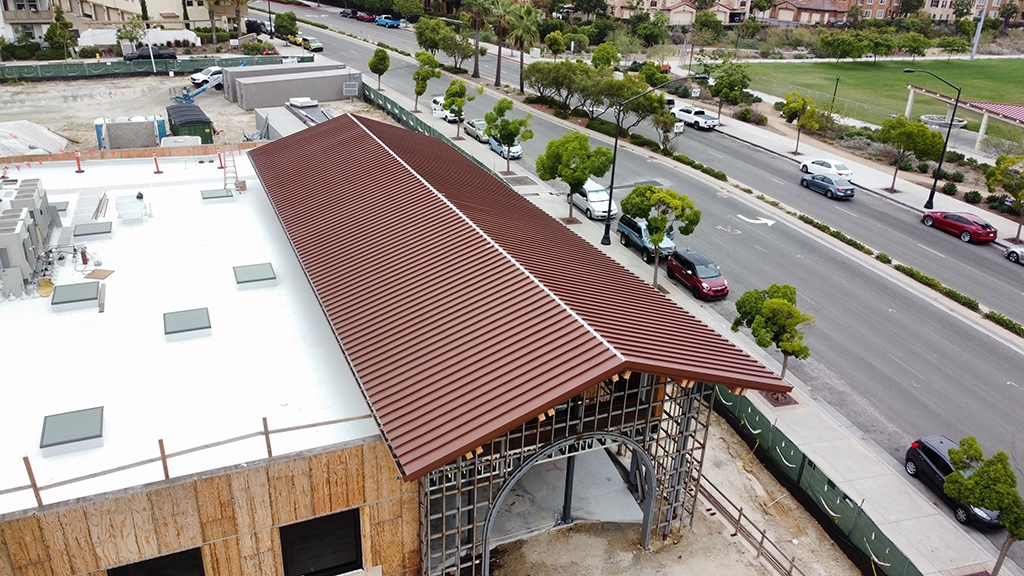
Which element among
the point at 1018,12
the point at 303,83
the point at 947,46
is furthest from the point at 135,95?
the point at 1018,12

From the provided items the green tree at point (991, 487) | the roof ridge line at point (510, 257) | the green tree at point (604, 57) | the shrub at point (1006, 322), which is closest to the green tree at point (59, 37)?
the green tree at point (604, 57)

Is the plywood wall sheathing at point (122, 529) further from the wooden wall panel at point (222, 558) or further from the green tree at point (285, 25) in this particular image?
the green tree at point (285, 25)

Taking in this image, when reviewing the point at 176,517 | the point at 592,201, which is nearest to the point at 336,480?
the point at 176,517

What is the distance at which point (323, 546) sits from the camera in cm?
1803

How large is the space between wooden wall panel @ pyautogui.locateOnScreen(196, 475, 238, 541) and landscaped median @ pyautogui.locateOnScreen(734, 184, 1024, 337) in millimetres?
33963

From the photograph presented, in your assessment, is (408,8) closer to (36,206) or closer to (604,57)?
(604,57)

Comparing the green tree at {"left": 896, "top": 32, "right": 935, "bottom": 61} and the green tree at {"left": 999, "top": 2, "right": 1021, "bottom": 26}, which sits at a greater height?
the green tree at {"left": 999, "top": 2, "right": 1021, "bottom": 26}

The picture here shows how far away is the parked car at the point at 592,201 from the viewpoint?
150 ft

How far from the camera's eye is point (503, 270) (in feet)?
64.9

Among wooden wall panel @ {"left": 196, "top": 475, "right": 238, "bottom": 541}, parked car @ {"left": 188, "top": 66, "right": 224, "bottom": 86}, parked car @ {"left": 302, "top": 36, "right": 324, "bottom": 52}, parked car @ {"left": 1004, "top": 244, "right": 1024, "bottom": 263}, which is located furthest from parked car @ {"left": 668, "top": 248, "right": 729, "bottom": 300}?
parked car @ {"left": 302, "top": 36, "right": 324, "bottom": 52}

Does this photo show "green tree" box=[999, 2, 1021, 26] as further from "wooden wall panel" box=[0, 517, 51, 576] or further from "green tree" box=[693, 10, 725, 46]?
"wooden wall panel" box=[0, 517, 51, 576]

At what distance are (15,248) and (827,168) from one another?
167ft

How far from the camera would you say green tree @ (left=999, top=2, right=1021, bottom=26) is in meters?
149

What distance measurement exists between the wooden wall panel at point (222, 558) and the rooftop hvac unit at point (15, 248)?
1198 cm
